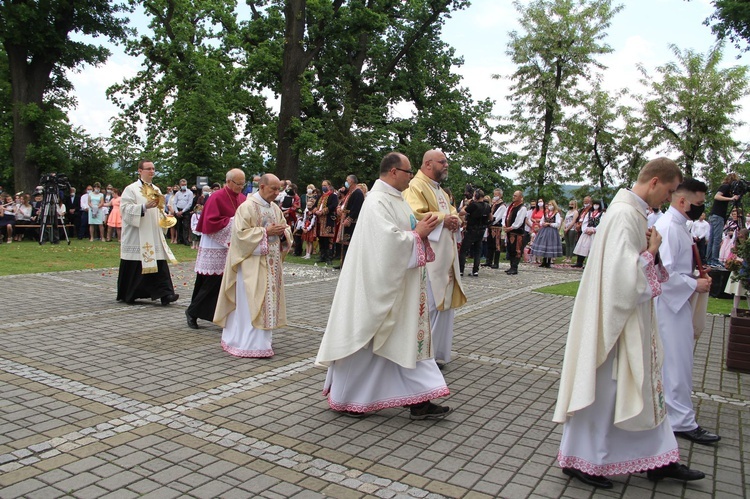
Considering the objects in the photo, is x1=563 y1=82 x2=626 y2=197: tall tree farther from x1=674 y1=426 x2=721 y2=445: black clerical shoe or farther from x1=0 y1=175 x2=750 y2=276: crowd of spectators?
x1=674 y1=426 x2=721 y2=445: black clerical shoe

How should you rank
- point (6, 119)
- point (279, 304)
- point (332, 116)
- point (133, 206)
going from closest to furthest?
1. point (279, 304)
2. point (133, 206)
3. point (332, 116)
4. point (6, 119)

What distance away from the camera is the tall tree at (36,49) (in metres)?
23.9

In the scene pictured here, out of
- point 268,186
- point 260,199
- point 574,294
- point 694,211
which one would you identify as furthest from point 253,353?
point 574,294

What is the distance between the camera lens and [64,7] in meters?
25.2

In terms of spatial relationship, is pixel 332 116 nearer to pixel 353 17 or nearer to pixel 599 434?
pixel 353 17

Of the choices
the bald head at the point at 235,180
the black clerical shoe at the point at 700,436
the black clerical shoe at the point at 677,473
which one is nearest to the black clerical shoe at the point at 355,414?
the black clerical shoe at the point at 677,473

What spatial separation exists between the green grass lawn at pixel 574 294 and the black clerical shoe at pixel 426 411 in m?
7.54

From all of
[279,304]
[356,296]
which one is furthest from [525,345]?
[356,296]

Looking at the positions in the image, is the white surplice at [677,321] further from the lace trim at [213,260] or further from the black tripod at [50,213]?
the black tripod at [50,213]

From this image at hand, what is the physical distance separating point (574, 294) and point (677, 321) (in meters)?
7.74

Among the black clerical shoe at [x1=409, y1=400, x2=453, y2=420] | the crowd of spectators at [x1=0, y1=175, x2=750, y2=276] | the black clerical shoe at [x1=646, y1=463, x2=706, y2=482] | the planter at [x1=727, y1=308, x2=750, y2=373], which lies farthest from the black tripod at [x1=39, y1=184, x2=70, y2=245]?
the black clerical shoe at [x1=646, y1=463, x2=706, y2=482]

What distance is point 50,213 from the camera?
66.5ft

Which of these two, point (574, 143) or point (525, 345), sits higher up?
point (574, 143)

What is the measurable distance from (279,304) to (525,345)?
10.1 ft
